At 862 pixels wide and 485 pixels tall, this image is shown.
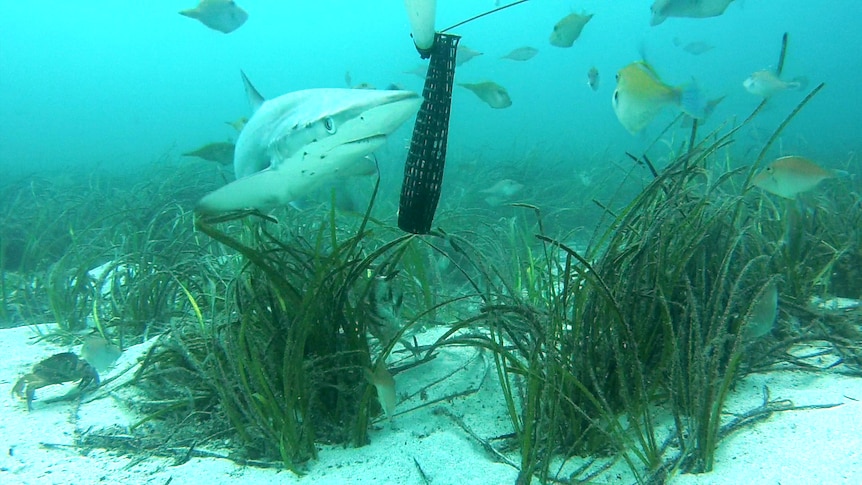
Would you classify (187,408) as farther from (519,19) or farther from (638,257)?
(519,19)

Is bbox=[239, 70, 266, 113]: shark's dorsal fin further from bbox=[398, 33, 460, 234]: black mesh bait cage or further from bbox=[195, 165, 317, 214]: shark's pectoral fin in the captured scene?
bbox=[398, 33, 460, 234]: black mesh bait cage

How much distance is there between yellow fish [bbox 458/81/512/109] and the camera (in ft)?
21.9

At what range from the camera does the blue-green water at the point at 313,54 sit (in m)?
94.6

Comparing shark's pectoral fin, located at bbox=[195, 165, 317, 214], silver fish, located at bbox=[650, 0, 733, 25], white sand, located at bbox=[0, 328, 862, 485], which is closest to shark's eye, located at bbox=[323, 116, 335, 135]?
shark's pectoral fin, located at bbox=[195, 165, 317, 214]

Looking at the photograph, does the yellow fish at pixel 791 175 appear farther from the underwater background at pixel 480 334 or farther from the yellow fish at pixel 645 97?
the yellow fish at pixel 645 97

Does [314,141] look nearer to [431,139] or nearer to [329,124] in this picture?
[329,124]

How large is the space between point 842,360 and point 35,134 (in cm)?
10171

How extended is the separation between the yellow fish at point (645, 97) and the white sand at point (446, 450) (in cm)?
196

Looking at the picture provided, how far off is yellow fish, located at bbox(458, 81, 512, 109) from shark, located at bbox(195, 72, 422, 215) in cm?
485

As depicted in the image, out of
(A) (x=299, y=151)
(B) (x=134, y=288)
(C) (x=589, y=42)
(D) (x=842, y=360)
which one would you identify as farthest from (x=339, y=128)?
(C) (x=589, y=42)

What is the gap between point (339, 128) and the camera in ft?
6.07

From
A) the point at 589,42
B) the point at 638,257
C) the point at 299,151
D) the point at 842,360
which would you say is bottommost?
the point at 842,360

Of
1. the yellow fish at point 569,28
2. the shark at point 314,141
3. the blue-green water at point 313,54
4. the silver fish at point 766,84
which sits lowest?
the shark at point 314,141

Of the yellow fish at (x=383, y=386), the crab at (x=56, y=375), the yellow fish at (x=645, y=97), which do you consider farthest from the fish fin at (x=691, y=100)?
→ the crab at (x=56, y=375)
